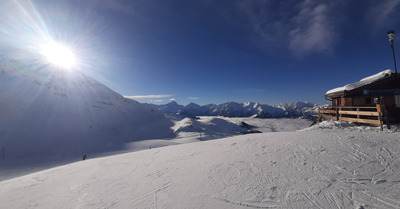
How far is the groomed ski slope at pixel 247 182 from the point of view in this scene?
3533mm

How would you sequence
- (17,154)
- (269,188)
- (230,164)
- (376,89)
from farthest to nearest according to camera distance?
1. (17,154)
2. (376,89)
3. (230,164)
4. (269,188)

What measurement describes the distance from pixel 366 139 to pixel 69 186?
521 inches

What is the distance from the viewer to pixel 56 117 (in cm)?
3653

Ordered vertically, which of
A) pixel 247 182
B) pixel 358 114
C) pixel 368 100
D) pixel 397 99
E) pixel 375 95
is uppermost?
pixel 375 95

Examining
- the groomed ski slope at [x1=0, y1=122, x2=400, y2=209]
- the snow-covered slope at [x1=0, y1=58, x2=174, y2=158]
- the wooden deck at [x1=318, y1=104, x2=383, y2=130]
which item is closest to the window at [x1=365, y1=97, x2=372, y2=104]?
the wooden deck at [x1=318, y1=104, x2=383, y2=130]

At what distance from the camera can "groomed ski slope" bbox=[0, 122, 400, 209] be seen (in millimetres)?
3533

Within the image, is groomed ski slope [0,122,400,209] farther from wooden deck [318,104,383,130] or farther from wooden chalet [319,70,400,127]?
wooden chalet [319,70,400,127]

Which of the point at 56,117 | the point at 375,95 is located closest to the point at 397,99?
the point at 375,95

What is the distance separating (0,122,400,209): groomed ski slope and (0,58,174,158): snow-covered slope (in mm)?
31537

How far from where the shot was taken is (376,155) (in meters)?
5.48

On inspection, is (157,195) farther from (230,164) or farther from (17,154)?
(17,154)

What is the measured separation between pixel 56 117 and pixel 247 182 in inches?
1949

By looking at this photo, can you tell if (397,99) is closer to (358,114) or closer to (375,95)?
(375,95)

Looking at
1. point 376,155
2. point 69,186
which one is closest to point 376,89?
point 376,155
